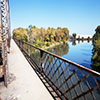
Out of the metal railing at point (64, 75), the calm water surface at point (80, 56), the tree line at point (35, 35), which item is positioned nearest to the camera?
Answer: the metal railing at point (64, 75)

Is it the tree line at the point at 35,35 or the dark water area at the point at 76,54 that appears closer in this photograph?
the dark water area at the point at 76,54

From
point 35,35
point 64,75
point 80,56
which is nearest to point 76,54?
point 80,56

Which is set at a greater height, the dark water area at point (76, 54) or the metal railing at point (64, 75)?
the metal railing at point (64, 75)

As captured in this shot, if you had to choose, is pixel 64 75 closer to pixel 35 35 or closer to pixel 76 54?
pixel 76 54

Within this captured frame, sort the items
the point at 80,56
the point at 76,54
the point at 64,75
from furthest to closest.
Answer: the point at 76,54 < the point at 80,56 < the point at 64,75

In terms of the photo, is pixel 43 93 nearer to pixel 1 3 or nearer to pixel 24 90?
pixel 24 90

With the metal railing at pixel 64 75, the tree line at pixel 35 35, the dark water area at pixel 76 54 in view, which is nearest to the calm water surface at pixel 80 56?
the dark water area at pixel 76 54

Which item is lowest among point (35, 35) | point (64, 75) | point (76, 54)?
point (76, 54)

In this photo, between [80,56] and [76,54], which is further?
[76,54]

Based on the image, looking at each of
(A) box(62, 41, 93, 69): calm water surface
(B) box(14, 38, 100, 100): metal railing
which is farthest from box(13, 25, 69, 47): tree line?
(B) box(14, 38, 100, 100): metal railing

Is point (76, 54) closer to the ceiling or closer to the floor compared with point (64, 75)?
closer to the floor

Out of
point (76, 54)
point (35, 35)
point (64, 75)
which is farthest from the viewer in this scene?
point (35, 35)

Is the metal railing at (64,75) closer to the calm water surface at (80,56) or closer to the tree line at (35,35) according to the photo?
the calm water surface at (80,56)

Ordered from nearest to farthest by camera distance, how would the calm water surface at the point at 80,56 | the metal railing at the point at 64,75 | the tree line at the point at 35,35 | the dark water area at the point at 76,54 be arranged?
1. the metal railing at the point at 64,75
2. the calm water surface at the point at 80,56
3. the dark water area at the point at 76,54
4. the tree line at the point at 35,35
